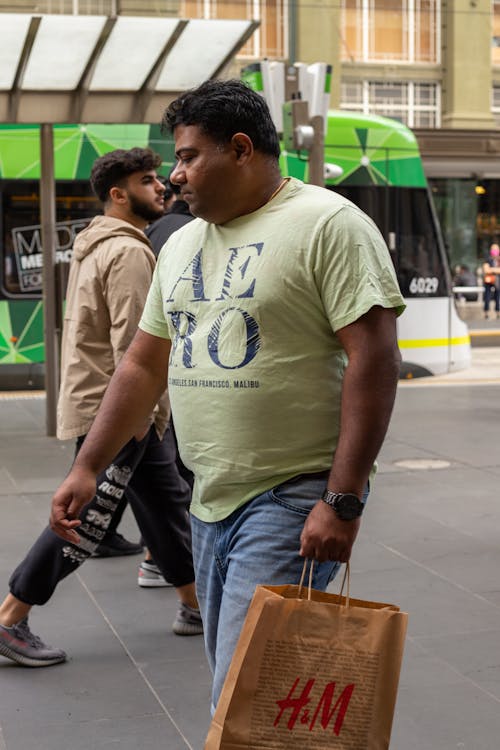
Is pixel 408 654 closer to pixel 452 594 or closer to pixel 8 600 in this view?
pixel 452 594

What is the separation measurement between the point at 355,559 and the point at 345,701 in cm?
342

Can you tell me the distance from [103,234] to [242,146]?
2.12 m

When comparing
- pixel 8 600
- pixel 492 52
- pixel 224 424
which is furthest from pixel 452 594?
pixel 492 52

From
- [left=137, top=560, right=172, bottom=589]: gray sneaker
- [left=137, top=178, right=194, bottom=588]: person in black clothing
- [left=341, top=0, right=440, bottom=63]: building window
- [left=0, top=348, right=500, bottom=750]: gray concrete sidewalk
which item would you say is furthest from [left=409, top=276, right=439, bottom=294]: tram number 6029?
[left=341, top=0, right=440, bottom=63]: building window

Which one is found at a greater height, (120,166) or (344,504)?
(120,166)

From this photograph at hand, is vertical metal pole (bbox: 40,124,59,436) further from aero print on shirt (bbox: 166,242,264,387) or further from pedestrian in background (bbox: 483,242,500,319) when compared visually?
pedestrian in background (bbox: 483,242,500,319)

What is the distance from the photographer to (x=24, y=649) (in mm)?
4262

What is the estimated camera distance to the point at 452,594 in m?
5.12

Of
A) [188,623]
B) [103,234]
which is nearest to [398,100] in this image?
[103,234]

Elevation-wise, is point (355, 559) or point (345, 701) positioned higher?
point (345, 701)

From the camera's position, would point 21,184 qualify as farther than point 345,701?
Yes

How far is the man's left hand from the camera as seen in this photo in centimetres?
250

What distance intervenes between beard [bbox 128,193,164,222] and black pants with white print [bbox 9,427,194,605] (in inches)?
35.7

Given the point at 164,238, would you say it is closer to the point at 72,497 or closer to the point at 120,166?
the point at 120,166
